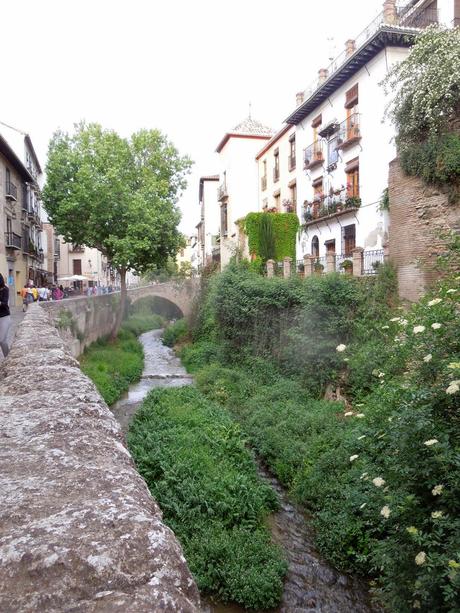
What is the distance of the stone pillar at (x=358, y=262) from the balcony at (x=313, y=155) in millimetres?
6926

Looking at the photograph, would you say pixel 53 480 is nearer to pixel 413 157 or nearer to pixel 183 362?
pixel 413 157

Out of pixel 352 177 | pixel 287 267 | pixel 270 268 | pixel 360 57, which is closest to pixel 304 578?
pixel 287 267

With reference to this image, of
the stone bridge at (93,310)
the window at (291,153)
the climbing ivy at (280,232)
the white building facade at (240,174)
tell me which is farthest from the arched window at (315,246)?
the stone bridge at (93,310)

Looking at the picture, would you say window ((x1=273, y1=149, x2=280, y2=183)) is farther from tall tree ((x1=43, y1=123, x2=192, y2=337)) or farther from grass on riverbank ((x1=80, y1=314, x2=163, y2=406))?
grass on riverbank ((x1=80, y1=314, x2=163, y2=406))

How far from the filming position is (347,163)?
18.0m

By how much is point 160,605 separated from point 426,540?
150 inches

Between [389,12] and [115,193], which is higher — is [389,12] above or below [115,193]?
above

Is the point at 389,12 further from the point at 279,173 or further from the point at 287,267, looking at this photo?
the point at 279,173

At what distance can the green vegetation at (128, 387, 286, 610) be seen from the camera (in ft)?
22.7

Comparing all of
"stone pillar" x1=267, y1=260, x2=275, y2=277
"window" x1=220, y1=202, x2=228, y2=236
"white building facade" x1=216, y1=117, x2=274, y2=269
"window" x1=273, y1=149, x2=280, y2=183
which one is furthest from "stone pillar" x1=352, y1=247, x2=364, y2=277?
"window" x1=220, y1=202, x2=228, y2=236

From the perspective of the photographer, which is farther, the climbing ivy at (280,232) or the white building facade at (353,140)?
the climbing ivy at (280,232)

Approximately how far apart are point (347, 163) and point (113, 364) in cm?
1183

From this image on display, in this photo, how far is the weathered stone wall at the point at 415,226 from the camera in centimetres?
1170

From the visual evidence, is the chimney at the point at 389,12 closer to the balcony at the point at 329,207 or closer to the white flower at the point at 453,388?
the balcony at the point at 329,207
